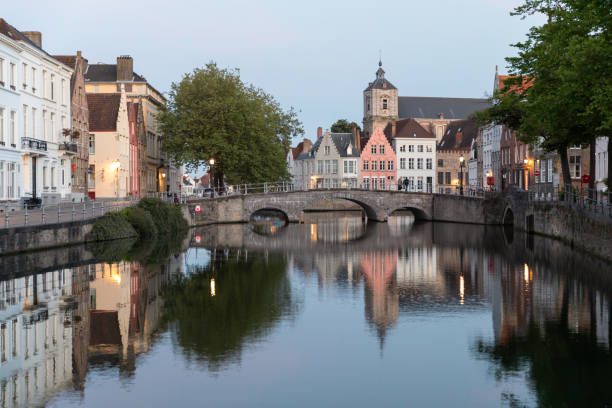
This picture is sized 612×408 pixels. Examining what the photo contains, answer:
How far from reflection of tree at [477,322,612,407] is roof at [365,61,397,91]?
363 ft

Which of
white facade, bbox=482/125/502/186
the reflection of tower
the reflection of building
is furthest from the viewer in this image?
white facade, bbox=482/125/502/186

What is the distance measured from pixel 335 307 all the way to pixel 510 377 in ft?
25.6

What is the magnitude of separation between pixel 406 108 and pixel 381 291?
113 m

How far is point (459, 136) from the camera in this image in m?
109

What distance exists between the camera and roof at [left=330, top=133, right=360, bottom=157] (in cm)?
10450

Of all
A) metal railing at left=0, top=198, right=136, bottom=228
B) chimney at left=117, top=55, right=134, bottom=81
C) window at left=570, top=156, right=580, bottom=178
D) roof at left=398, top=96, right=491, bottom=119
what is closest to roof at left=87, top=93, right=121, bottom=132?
chimney at left=117, top=55, right=134, bottom=81

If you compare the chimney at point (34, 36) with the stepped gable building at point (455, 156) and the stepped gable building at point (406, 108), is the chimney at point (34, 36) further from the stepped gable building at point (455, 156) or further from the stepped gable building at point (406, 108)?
the stepped gable building at point (406, 108)

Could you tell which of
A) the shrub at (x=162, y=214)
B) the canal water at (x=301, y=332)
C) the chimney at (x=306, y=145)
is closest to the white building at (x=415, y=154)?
the chimney at (x=306, y=145)

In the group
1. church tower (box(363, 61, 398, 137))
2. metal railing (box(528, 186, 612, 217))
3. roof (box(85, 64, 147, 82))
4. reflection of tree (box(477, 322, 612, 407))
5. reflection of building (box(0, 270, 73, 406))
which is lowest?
reflection of tree (box(477, 322, 612, 407))

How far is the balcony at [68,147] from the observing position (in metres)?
49.6

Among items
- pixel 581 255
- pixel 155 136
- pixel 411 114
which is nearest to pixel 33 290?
pixel 581 255

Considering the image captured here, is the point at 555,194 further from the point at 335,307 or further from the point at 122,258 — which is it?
the point at 335,307

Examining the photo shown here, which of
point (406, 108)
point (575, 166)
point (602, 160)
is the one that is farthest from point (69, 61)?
point (406, 108)

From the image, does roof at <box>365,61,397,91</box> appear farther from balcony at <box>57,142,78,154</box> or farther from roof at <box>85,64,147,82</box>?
balcony at <box>57,142,78,154</box>
